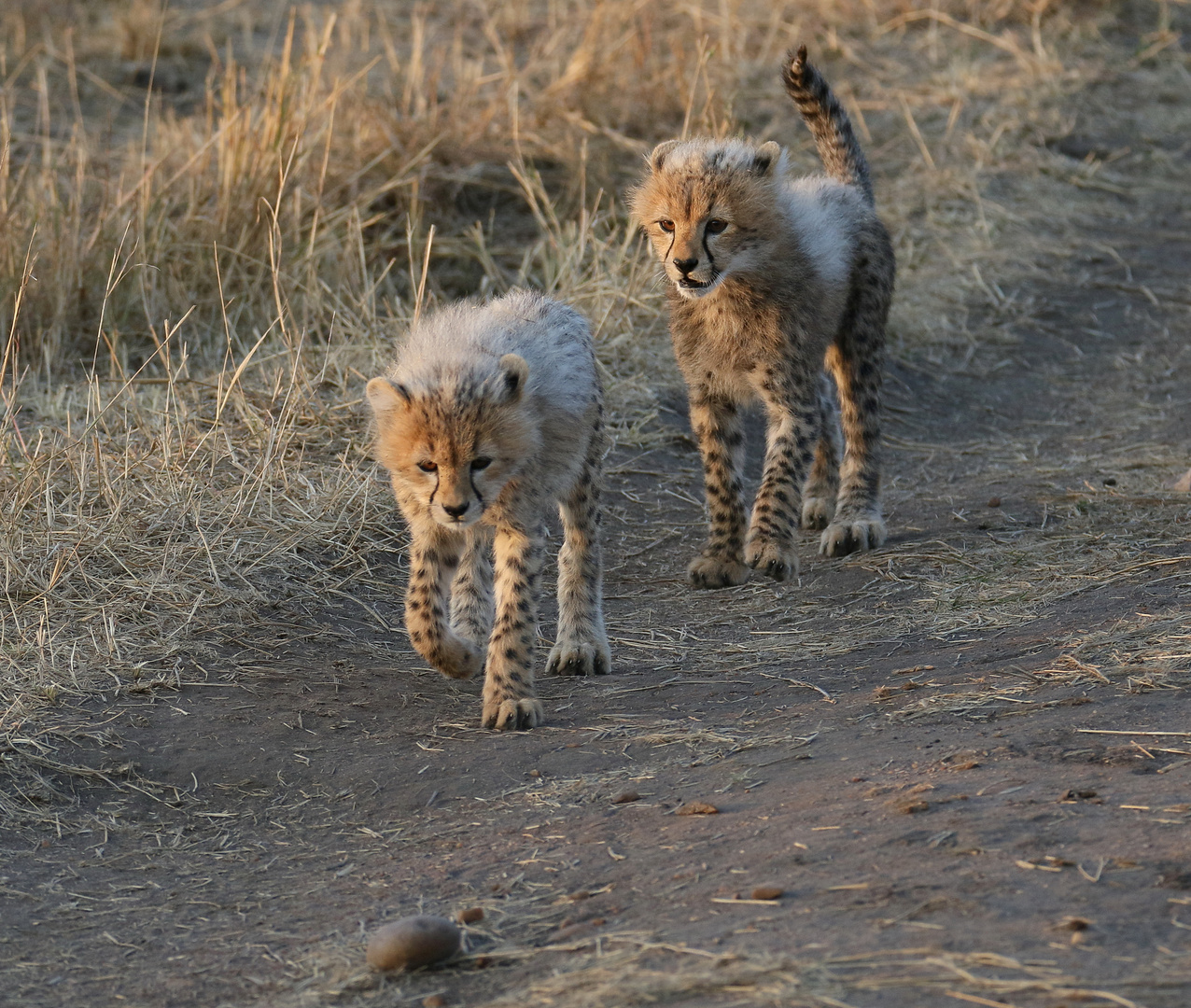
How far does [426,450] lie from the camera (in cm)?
379

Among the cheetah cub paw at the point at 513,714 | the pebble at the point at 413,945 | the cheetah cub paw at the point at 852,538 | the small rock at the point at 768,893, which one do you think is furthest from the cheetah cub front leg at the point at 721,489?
the pebble at the point at 413,945

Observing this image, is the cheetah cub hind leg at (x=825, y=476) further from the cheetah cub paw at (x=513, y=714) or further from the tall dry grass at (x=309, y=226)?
the cheetah cub paw at (x=513, y=714)

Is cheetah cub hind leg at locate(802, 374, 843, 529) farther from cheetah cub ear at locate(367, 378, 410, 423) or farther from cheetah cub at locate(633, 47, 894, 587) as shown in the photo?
cheetah cub ear at locate(367, 378, 410, 423)

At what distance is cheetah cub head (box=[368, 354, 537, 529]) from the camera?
3.76m

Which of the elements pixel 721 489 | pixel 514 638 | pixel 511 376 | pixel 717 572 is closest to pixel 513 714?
pixel 514 638

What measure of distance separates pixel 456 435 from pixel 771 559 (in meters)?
1.64

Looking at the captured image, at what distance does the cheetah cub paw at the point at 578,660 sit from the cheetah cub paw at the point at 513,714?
0.43 meters

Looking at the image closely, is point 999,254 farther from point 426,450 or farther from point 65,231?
point 426,450

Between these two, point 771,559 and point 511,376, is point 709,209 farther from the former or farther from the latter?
point 511,376

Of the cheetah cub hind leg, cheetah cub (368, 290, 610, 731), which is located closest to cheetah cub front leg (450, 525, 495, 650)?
A: cheetah cub (368, 290, 610, 731)

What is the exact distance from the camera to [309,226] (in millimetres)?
7387

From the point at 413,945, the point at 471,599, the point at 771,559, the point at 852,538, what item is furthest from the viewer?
the point at 852,538

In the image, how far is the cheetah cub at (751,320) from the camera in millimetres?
4965

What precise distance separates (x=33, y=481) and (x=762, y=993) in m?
3.45
